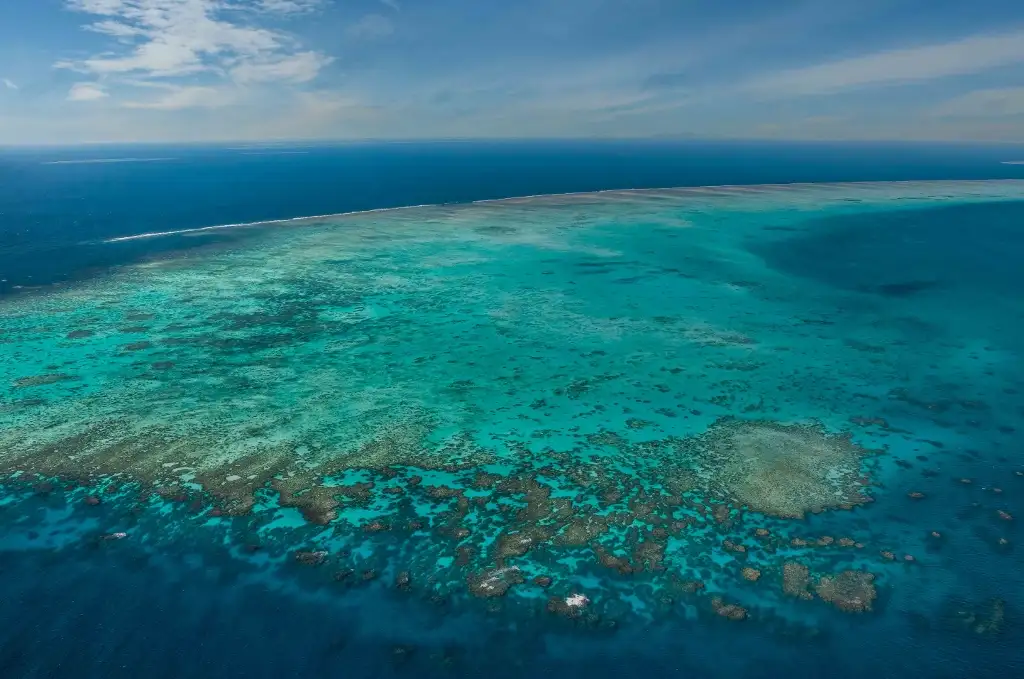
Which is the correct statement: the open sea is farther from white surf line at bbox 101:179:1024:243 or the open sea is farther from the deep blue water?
white surf line at bbox 101:179:1024:243

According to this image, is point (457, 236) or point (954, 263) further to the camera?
point (457, 236)

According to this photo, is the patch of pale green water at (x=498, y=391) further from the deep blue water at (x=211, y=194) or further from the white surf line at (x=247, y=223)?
the white surf line at (x=247, y=223)

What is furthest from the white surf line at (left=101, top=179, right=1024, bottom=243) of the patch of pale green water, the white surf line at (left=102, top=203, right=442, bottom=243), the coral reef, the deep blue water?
the coral reef

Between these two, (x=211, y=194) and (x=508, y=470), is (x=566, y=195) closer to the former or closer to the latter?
(x=211, y=194)

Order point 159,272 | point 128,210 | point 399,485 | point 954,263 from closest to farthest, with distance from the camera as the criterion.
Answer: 1. point 399,485
2. point 159,272
3. point 954,263
4. point 128,210

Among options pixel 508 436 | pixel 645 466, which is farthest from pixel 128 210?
pixel 645 466

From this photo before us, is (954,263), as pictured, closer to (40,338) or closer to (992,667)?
(992,667)
